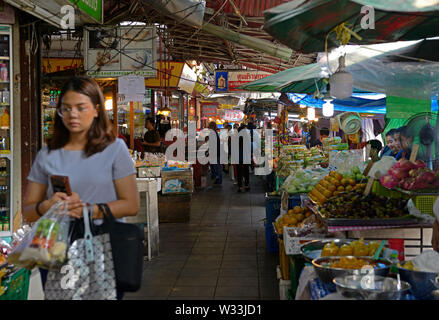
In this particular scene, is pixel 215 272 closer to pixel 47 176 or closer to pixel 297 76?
pixel 297 76

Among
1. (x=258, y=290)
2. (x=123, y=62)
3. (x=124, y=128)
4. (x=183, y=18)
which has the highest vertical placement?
(x=183, y=18)

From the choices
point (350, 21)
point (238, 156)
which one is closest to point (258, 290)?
point (350, 21)

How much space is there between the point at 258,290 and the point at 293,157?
5581mm

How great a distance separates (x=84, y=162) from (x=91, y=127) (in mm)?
223

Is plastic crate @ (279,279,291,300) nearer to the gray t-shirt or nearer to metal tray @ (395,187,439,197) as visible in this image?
metal tray @ (395,187,439,197)

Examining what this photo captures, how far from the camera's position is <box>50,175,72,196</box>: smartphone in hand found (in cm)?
271

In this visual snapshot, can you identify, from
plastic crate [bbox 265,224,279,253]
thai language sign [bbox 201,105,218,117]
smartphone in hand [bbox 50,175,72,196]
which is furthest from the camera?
thai language sign [bbox 201,105,218,117]

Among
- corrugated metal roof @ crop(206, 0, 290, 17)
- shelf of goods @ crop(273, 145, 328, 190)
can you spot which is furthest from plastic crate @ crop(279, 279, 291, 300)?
corrugated metal roof @ crop(206, 0, 290, 17)

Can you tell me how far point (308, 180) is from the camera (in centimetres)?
722

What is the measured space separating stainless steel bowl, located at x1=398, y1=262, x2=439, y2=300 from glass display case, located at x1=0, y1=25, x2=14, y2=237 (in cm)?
541

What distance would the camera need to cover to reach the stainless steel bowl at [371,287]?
9.32 feet

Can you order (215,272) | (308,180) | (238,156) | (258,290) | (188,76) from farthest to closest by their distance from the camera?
(188,76), (238,156), (308,180), (215,272), (258,290)

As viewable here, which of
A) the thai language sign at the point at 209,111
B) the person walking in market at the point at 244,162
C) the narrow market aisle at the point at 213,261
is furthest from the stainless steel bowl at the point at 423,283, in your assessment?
the thai language sign at the point at 209,111

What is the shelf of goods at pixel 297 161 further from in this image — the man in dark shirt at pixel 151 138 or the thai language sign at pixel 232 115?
the thai language sign at pixel 232 115
